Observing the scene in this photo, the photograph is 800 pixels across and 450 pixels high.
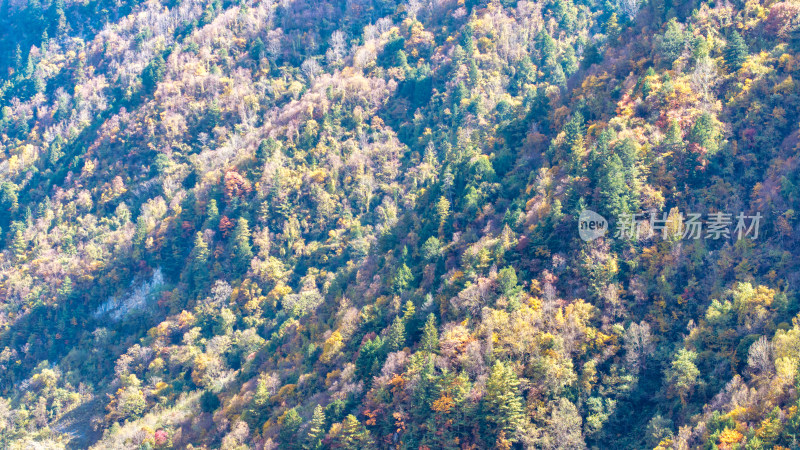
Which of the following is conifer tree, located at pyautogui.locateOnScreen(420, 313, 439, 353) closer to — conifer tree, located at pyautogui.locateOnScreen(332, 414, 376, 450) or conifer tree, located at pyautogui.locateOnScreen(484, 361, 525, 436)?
conifer tree, located at pyautogui.locateOnScreen(484, 361, 525, 436)

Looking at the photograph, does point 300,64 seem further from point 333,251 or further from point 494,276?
point 494,276

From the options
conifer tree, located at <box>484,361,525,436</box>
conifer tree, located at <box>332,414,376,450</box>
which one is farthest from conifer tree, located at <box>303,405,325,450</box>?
conifer tree, located at <box>484,361,525,436</box>

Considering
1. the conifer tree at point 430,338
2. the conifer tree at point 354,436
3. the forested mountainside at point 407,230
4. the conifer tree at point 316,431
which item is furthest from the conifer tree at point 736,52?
the conifer tree at point 316,431

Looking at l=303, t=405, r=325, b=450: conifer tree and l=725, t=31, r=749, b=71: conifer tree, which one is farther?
l=725, t=31, r=749, b=71: conifer tree

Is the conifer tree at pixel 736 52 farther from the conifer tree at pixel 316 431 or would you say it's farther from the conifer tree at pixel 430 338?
the conifer tree at pixel 316 431

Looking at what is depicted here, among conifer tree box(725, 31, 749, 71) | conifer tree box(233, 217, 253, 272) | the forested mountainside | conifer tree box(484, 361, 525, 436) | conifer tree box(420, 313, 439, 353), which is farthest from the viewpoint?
conifer tree box(233, 217, 253, 272)

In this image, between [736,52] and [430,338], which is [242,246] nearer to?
[430,338]

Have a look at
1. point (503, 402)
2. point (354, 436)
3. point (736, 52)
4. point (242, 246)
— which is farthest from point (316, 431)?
point (736, 52)

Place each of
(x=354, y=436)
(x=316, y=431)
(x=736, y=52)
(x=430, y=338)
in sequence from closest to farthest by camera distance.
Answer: (x=354, y=436) < (x=430, y=338) < (x=316, y=431) < (x=736, y=52)
